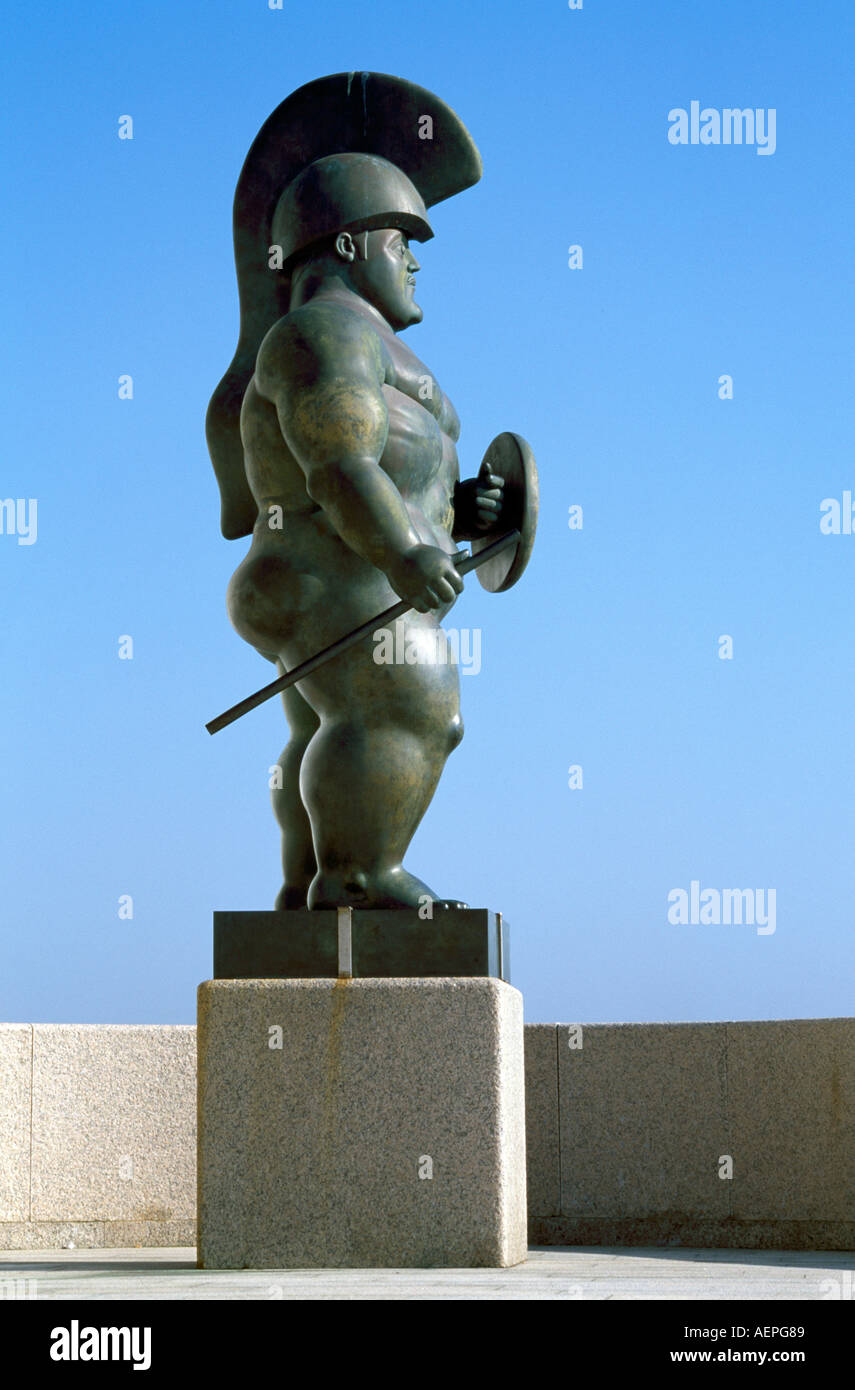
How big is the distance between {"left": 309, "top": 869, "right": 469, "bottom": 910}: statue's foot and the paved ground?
131cm

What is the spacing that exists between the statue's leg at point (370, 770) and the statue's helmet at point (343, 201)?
1.64 metres

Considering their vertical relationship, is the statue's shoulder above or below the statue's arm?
above

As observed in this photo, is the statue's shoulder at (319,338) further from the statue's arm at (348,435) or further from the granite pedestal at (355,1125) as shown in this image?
the granite pedestal at (355,1125)

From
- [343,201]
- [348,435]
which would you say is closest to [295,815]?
[348,435]

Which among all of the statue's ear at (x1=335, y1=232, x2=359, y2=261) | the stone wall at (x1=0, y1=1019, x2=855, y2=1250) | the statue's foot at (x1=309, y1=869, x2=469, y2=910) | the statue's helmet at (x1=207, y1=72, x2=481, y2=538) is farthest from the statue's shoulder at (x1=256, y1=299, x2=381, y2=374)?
the stone wall at (x1=0, y1=1019, x2=855, y2=1250)

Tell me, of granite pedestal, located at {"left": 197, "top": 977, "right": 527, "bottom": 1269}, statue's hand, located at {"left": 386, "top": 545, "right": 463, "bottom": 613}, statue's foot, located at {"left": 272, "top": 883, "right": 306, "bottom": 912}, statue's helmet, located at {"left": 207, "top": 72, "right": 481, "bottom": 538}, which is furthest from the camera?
statue's helmet, located at {"left": 207, "top": 72, "right": 481, "bottom": 538}

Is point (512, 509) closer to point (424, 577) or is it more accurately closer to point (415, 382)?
point (415, 382)

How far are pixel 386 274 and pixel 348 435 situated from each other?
0.99 metres

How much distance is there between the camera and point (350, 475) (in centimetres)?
682

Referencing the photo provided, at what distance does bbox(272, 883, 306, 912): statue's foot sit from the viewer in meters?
7.32

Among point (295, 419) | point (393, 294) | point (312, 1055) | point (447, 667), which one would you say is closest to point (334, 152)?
point (393, 294)

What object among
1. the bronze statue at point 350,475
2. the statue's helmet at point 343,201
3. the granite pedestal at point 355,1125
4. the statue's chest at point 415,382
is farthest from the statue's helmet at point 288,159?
the granite pedestal at point 355,1125

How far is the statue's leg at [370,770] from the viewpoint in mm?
6918

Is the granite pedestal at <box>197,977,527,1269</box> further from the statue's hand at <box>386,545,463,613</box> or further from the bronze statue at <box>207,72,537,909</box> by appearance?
the statue's hand at <box>386,545,463,613</box>
